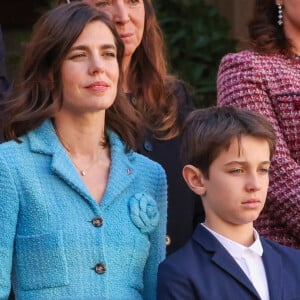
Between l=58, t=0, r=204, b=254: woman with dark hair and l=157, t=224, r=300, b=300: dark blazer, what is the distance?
0.68 metres

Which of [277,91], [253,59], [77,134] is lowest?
[77,134]

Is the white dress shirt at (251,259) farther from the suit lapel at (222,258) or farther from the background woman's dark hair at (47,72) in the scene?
the background woman's dark hair at (47,72)

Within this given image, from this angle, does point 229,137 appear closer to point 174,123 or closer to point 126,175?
point 126,175

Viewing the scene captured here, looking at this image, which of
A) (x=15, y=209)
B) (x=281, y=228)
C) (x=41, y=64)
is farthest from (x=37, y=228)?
(x=281, y=228)

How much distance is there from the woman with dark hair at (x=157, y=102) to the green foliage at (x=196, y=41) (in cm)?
251

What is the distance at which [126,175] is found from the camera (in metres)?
4.05

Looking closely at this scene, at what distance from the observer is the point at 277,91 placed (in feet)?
14.6

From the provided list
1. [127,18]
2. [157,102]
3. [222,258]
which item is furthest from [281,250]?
[127,18]

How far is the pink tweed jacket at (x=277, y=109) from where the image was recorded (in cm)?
432

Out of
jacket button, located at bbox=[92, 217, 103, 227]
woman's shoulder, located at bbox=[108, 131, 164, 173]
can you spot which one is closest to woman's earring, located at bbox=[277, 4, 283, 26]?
woman's shoulder, located at bbox=[108, 131, 164, 173]

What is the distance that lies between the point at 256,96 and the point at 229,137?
1.80 feet

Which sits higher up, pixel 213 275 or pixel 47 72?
pixel 47 72

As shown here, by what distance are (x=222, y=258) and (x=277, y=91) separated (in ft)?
2.83

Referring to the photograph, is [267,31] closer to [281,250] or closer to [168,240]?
[168,240]
